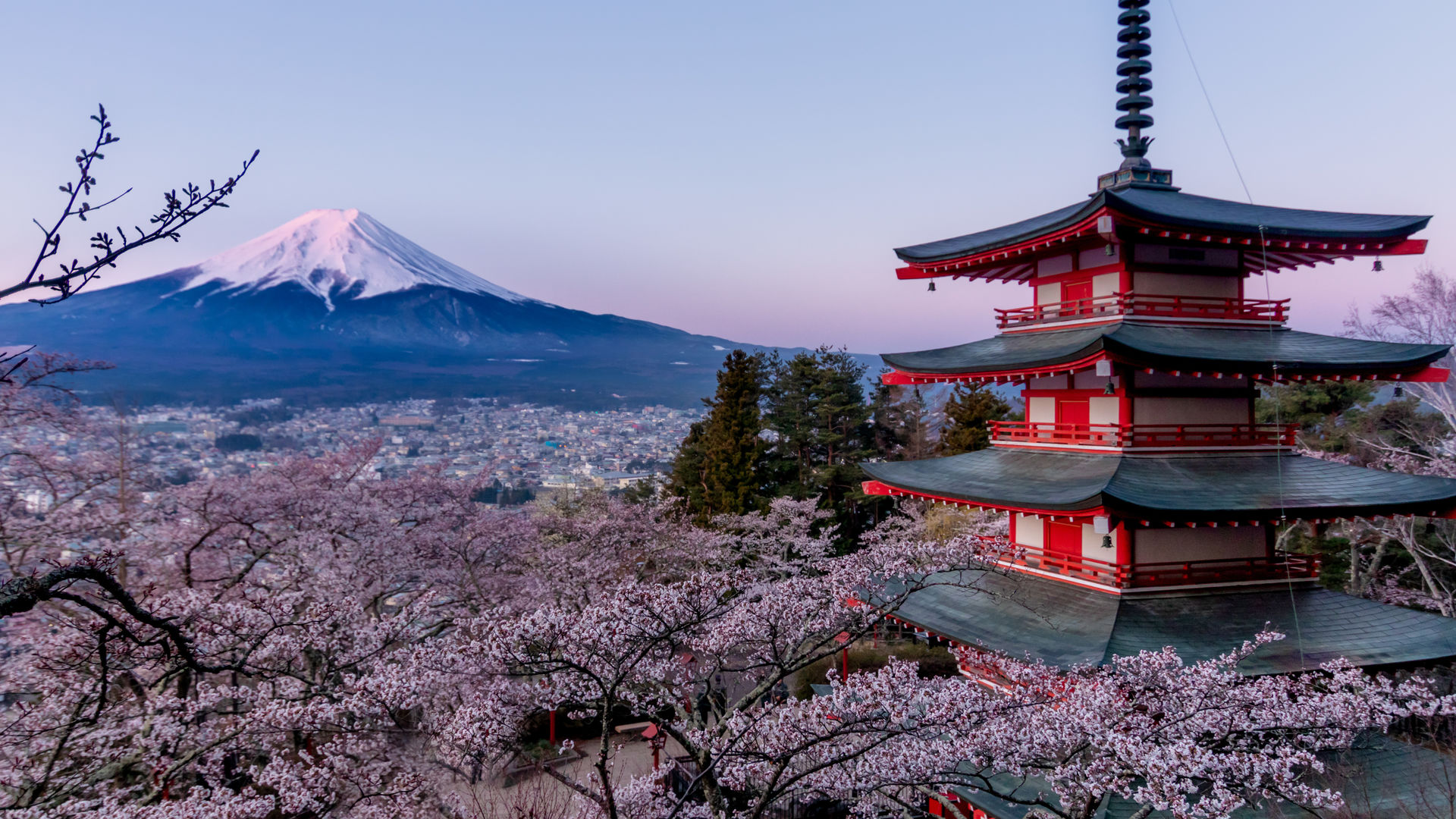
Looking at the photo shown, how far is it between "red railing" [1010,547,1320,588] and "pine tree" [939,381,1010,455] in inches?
496

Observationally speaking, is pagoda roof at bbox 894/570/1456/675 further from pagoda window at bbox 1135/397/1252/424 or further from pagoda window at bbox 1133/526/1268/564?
pagoda window at bbox 1135/397/1252/424

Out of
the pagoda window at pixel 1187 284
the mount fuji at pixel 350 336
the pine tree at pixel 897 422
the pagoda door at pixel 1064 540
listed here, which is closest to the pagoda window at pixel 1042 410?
the pagoda door at pixel 1064 540

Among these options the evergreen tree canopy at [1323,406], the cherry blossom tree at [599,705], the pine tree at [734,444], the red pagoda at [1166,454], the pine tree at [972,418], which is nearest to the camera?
the cherry blossom tree at [599,705]

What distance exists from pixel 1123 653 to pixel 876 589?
8.78 ft

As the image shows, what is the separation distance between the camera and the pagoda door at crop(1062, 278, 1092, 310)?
969cm

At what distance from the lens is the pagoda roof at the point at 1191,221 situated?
834 centimetres

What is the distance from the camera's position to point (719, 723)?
7.14 m

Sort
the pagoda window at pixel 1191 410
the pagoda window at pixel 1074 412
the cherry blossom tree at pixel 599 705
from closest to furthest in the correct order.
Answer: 1. the cherry blossom tree at pixel 599 705
2. the pagoda window at pixel 1191 410
3. the pagoda window at pixel 1074 412

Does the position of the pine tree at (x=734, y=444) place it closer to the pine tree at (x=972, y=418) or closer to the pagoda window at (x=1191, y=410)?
the pine tree at (x=972, y=418)

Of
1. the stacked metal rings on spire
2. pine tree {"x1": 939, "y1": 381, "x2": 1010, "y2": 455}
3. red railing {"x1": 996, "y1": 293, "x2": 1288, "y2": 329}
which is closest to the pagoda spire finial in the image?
the stacked metal rings on spire

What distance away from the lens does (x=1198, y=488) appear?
27.0 ft

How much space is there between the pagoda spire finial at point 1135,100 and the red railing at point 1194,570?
5.65 metres

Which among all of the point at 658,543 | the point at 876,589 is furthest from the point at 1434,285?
the point at 658,543

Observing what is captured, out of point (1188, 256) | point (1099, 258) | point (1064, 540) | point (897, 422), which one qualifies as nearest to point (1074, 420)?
point (1064, 540)
